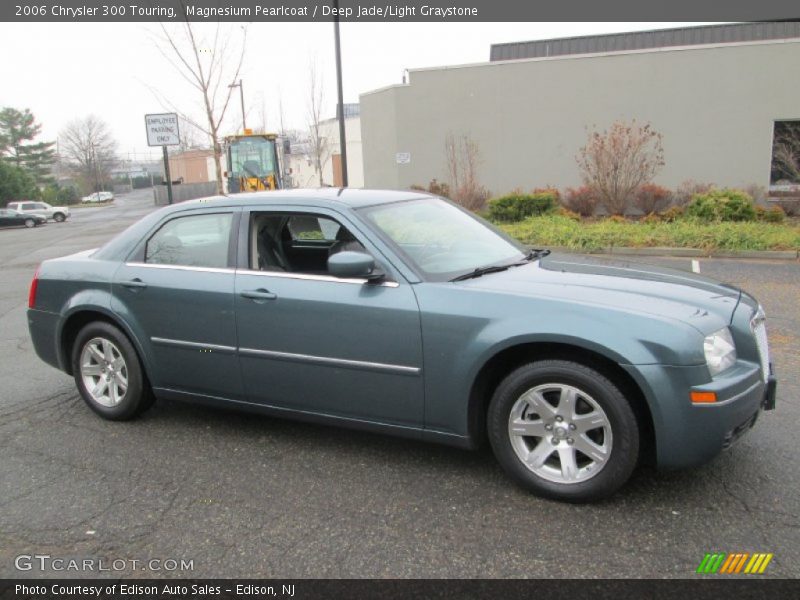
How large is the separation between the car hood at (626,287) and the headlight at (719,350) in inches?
2.7

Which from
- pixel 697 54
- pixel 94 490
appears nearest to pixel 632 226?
pixel 697 54

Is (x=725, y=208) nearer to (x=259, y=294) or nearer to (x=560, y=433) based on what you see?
(x=560, y=433)

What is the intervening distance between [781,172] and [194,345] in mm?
19125

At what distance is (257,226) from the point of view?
Answer: 416 cm

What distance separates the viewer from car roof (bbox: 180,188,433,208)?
4.02 m

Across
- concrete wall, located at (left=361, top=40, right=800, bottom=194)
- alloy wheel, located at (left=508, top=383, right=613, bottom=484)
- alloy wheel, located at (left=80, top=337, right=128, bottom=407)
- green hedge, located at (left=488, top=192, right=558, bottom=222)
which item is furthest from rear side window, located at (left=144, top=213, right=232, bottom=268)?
concrete wall, located at (left=361, top=40, right=800, bottom=194)

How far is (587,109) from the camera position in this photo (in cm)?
1959

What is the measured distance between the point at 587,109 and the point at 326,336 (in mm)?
18044

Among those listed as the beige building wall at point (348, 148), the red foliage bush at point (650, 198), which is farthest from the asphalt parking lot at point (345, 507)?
the beige building wall at point (348, 148)

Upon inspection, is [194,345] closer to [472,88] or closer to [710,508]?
[710,508]

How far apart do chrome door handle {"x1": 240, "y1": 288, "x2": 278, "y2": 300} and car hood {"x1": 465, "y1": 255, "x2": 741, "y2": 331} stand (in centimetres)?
118

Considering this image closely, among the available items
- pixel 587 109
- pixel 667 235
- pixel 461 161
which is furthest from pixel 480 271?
pixel 461 161

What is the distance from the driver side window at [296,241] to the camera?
3.99 meters
